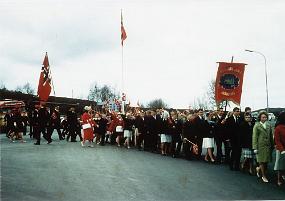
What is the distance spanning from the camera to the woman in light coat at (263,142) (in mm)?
11039

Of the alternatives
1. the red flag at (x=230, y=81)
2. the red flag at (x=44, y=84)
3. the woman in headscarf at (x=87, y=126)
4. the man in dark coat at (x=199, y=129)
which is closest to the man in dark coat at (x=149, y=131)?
the woman in headscarf at (x=87, y=126)

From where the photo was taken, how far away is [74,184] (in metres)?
9.47

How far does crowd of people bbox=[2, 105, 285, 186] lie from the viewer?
443 inches

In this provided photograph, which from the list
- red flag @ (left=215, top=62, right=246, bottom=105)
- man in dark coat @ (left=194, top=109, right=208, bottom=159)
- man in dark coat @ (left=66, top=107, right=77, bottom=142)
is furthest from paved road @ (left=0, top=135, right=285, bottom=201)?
man in dark coat @ (left=66, top=107, right=77, bottom=142)

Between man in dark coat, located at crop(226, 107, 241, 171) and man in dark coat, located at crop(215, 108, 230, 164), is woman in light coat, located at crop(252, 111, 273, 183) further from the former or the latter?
man in dark coat, located at crop(215, 108, 230, 164)

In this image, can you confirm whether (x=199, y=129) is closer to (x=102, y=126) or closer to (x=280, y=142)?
(x=280, y=142)

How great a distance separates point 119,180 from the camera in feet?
33.5

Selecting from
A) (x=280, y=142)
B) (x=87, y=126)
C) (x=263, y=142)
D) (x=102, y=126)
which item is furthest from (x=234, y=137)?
(x=102, y=126)

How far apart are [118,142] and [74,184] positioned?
10.5m

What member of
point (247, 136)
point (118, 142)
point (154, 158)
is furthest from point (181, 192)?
point (118, 142)

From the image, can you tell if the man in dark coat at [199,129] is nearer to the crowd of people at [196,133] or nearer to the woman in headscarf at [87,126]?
the crowd of people at [196,133]

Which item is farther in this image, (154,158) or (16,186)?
(154,158)

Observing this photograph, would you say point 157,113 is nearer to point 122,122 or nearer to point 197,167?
point 122,122

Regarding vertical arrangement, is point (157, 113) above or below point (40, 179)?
above
